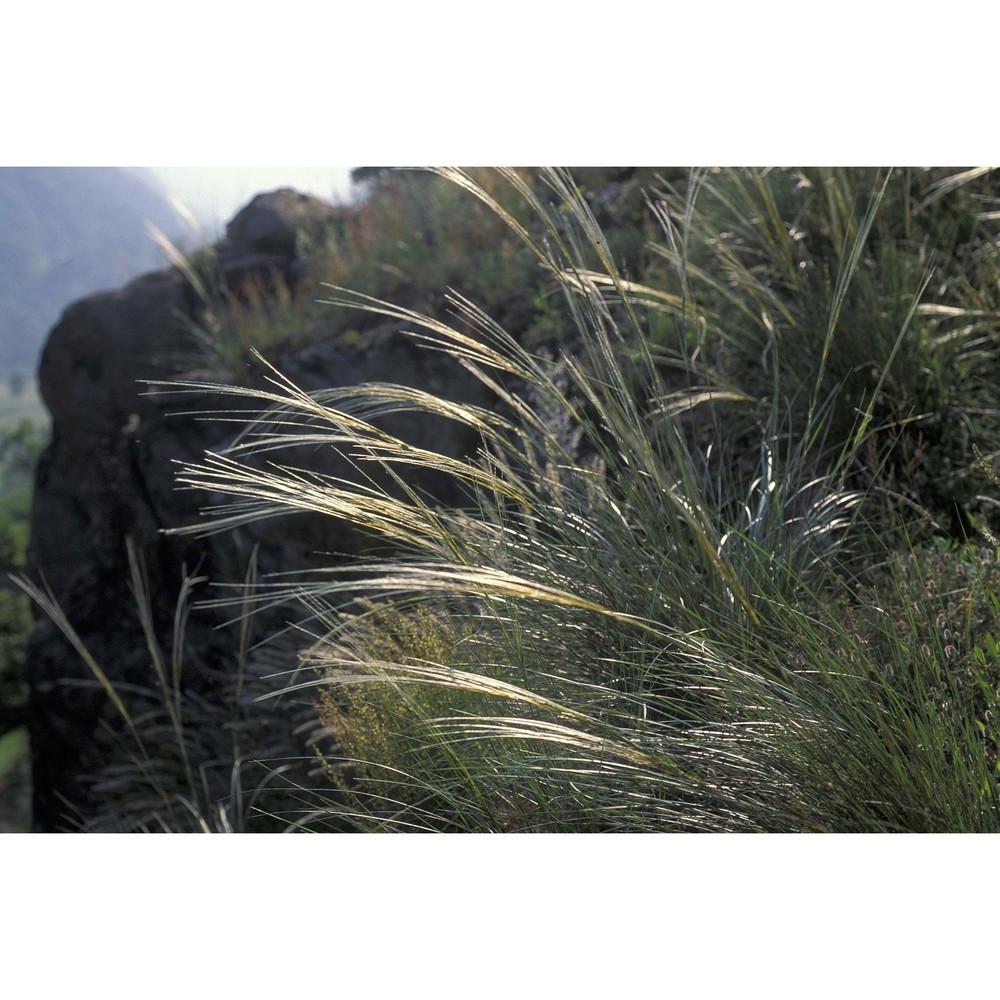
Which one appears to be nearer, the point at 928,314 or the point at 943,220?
the point at 928,314

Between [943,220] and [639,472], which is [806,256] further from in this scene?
[639,472]

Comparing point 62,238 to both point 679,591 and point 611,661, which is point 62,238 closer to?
point 679,591

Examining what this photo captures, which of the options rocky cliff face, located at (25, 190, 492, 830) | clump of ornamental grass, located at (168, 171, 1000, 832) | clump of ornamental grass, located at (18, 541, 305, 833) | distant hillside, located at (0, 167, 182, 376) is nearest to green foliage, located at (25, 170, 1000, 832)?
clump of ornamental grass, located at (168, 171, 1000, 832)

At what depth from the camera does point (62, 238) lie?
40.6 feet

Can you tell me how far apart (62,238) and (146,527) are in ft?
34.2

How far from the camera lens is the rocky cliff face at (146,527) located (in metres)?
3.14

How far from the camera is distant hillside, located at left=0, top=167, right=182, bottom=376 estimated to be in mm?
4461

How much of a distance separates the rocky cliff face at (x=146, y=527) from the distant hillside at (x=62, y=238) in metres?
0.37

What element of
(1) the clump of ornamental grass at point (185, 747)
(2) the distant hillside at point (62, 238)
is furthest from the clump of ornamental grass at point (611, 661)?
(2) the distant hillside at point (62, 238)

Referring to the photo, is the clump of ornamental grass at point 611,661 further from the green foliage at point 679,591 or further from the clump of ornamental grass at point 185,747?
the clump of ornamental grass at point 185,747

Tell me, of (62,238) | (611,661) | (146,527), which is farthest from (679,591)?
(62,238)
